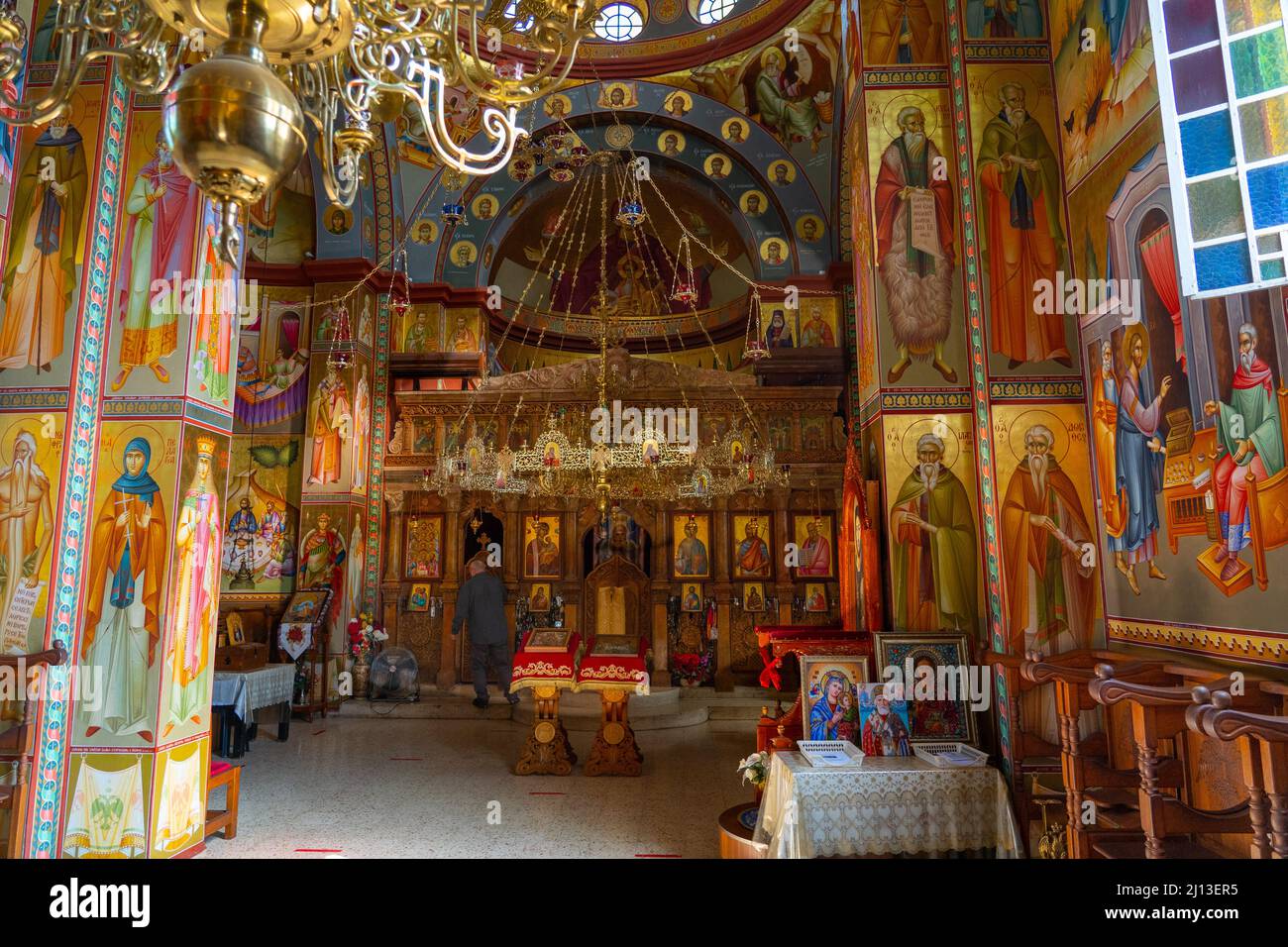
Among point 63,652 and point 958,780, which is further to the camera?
point 63,652

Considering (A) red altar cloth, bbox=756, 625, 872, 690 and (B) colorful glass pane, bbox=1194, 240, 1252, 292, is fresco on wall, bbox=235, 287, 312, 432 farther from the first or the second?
(B) colorful glass pane, bbox=1194, 240, 1252, 292

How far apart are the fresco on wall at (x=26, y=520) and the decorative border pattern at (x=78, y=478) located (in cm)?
8

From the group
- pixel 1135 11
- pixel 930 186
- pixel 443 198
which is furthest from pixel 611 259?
pixel 1135 11

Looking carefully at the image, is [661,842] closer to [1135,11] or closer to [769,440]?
[1135,11]

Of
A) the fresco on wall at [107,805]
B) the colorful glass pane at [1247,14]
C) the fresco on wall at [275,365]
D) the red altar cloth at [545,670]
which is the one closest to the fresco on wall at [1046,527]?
the colorful glass pane at [1247,14]

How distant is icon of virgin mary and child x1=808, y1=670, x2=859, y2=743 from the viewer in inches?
197

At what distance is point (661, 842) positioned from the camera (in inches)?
216

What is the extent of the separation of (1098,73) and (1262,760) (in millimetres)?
4094

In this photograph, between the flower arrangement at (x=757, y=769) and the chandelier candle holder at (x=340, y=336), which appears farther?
the chandelier candle holder at (x=340, y=336)

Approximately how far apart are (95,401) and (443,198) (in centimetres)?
873

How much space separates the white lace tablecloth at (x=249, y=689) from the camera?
7.84 metres

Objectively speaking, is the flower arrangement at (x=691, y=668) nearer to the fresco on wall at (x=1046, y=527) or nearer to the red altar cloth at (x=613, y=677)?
the red altar cloth at (x=613, y=677)

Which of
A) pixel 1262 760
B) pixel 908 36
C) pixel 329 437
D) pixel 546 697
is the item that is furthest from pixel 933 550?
pixel 329 437

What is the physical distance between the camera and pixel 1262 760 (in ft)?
8.73
